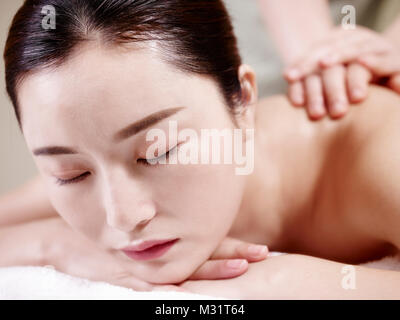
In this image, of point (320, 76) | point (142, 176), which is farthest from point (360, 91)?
point (142, 176)

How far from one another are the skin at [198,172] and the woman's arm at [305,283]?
76 mm

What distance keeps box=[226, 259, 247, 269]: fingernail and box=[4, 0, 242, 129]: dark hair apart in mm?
246

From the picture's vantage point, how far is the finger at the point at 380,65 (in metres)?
0.89

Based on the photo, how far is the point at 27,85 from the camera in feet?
1.99

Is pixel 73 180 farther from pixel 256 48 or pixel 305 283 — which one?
pixel 256 48

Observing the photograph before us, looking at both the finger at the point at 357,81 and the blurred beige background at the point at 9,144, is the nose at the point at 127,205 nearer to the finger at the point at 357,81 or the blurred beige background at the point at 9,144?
the blurred beige background at the point at 9,144

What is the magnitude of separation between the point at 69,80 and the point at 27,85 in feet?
0.27

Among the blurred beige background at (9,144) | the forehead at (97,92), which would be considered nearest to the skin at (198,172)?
the forehead at (97,92)

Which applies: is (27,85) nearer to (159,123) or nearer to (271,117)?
(159,123)

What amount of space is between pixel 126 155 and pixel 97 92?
92mm

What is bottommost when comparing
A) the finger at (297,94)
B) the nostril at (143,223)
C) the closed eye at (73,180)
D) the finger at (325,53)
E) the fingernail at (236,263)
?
the fingernail at (236,263)

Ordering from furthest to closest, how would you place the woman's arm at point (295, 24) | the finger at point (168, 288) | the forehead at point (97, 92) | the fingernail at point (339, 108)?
the woman's arm at point (295, 24) → the fingernail at point (339, 108) → the finger at point (168, 288) → the forehead at point (97, 92)

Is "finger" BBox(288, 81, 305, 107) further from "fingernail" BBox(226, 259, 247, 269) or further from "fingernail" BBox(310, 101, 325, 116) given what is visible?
"fingernail" BBox(226, 259, 247, 269)

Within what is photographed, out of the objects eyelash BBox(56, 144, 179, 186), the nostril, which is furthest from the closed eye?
the nostril
